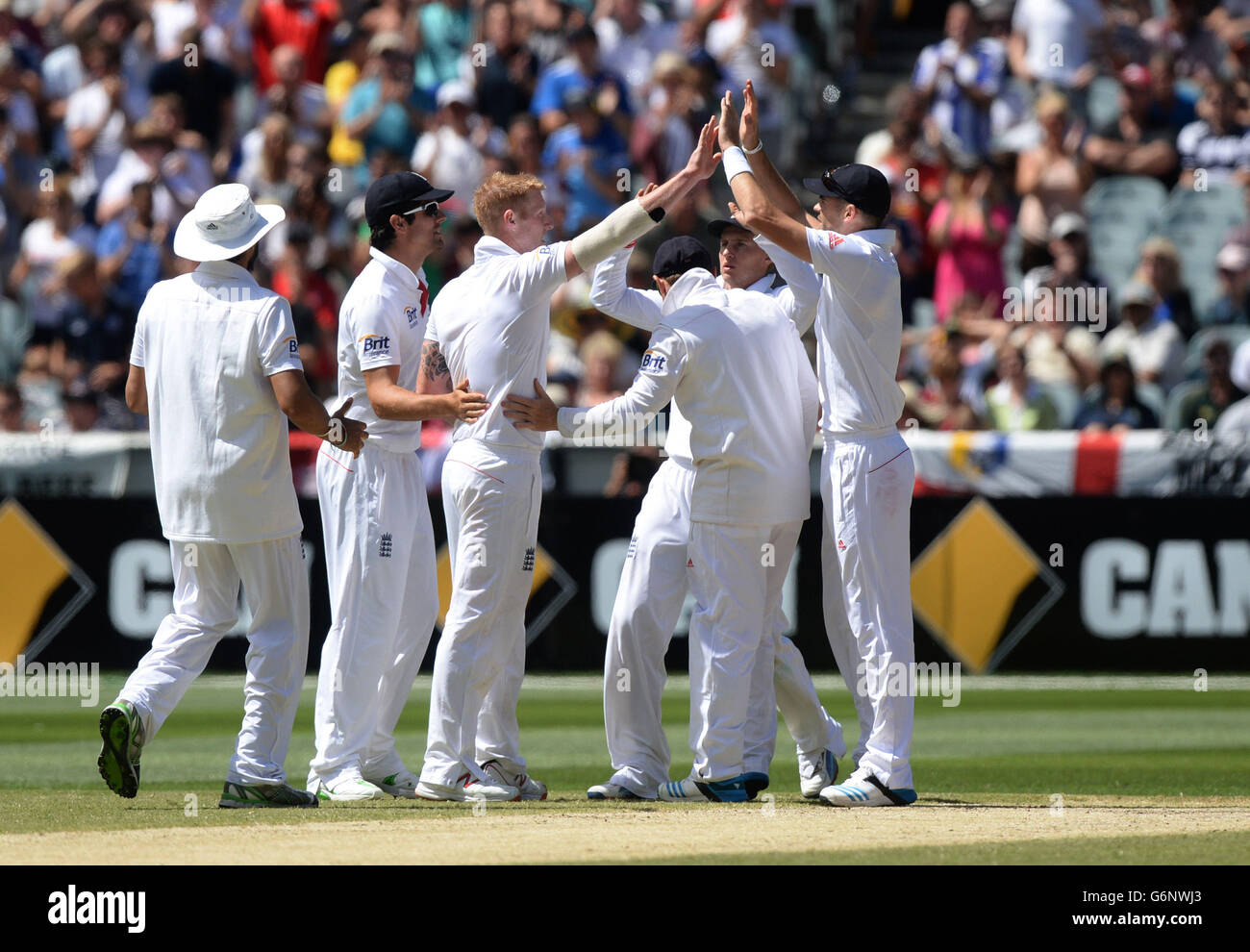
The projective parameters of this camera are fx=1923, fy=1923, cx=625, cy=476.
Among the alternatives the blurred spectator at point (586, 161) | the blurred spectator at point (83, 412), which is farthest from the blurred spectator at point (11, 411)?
the blurred spectator at point (586, 161)

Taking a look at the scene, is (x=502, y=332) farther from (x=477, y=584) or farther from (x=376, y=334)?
(x=477, y=584)

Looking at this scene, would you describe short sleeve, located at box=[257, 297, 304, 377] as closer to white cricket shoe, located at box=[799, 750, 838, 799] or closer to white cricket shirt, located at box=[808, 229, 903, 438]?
white cricket shirt, located at box=[808, 229, 903, 438]

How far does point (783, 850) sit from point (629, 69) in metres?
13.0

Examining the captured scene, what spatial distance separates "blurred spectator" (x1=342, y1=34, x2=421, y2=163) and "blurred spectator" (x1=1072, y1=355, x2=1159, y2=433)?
22.9 ft

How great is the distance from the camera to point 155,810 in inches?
320

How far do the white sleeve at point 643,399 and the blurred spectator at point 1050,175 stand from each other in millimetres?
9120

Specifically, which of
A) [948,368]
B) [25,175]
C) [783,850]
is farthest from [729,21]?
[783,850]

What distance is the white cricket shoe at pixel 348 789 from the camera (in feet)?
27.2

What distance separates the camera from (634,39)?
61.6 feet

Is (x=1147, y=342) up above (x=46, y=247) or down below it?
below

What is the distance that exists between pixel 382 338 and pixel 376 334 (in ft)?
0.10

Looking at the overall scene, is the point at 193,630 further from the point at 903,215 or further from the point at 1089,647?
the point at 903,215

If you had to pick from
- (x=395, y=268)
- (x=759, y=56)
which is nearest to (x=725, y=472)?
(x=395, y=268)

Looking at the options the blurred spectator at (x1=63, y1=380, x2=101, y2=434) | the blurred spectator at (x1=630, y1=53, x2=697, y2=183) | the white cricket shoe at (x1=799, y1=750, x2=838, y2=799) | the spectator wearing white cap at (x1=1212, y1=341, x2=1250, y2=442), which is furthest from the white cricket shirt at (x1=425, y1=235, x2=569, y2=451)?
the blurred spectator at (x1=630, y1=53, x2=697, y2=183)
